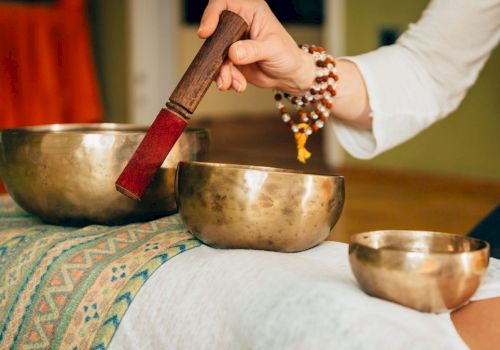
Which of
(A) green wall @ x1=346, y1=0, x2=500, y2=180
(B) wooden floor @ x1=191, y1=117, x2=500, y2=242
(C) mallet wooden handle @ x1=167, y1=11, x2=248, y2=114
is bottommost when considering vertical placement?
(B) wooden floor @ x1=191, y1=117, x2=500, y2=242

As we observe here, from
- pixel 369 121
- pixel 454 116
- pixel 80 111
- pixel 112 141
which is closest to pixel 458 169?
pixel 454 116

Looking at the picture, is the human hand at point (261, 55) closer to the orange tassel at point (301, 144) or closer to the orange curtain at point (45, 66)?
the orange tassel at point (301, 144)

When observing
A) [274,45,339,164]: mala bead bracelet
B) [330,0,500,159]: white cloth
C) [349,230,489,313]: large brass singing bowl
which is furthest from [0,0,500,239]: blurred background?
[349,230,489,313]: large brass singing bowl

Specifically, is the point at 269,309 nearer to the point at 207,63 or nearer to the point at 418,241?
the point at 418,241

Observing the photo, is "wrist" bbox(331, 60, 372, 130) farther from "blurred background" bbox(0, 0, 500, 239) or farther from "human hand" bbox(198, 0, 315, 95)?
"blurred background" bbox(0, 0, 500, 239)

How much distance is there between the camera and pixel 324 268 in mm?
552

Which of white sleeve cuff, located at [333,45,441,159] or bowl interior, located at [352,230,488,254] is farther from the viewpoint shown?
white sleeve cuff, located at [333,45,441,159]

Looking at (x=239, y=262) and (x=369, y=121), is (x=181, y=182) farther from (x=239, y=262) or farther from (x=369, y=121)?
(x=369, y=121)

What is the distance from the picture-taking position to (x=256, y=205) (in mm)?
554

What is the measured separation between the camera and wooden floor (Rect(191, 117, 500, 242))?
2338 mm

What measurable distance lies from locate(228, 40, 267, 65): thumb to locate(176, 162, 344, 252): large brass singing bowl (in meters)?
0.11

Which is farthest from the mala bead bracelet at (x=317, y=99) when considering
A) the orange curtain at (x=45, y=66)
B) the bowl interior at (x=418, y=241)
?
the orange curtain at (x=45, y=66)

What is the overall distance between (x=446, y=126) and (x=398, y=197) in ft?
1.51

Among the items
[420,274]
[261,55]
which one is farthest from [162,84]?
[420,274]
